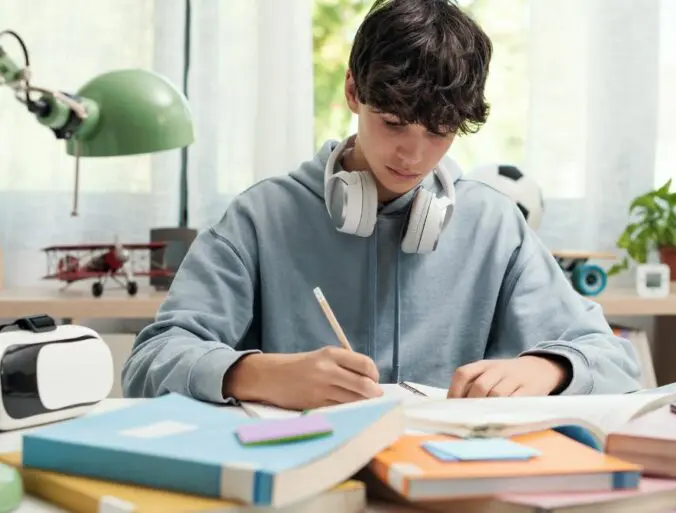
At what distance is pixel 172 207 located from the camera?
2.27 meters

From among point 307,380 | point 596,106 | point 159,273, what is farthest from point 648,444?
point 596,106

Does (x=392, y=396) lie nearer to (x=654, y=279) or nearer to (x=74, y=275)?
(x=74, y=275)

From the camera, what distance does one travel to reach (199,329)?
40.9 inches

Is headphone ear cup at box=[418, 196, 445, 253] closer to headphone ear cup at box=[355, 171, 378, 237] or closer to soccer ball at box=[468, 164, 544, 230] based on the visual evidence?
headphone ear cup at box=[355, 171, 378, 237]

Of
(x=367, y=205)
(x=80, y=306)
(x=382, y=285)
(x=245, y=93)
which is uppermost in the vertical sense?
(x=245, y=93)

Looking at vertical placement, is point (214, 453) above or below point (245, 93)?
below

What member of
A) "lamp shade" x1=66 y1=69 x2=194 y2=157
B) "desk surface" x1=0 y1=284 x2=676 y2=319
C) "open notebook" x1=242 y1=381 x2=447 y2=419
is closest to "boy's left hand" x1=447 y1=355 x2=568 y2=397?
"open notebook" x1=242 y1=381 x2=447 y2=419

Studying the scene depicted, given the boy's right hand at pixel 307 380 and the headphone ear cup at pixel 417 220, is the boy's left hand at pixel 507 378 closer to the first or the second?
the boy's right hand at pixel 307 380

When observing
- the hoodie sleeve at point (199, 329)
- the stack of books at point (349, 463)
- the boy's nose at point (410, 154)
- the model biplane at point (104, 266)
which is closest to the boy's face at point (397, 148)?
the boy's nose at point (410, 154)

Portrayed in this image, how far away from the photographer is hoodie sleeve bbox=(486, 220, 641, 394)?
0.97 metres

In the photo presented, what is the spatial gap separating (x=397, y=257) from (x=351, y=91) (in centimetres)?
22

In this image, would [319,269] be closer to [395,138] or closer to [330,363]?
[395,138]

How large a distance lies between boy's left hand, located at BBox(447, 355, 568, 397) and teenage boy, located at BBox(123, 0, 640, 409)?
0.11 ft

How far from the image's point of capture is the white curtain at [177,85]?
2193 millimetres
